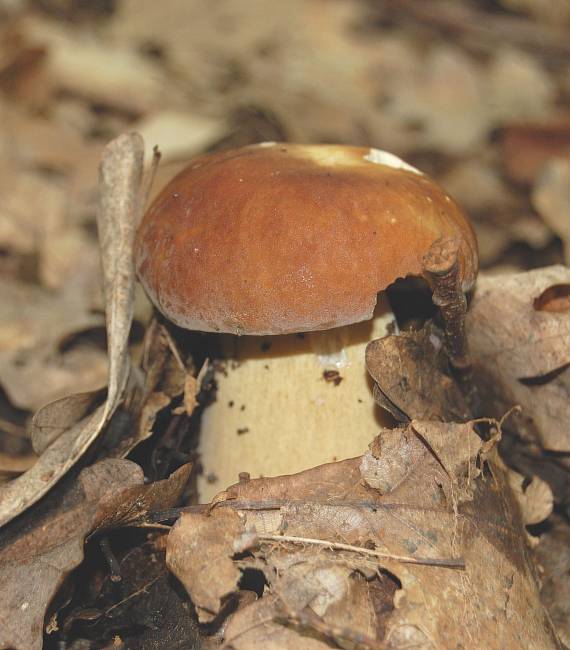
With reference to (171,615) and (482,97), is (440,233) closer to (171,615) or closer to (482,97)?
(171,615)

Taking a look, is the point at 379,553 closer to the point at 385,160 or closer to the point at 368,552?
the point at 368,552

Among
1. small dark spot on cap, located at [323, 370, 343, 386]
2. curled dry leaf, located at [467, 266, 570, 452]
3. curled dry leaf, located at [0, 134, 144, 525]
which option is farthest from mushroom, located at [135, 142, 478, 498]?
curled dry leaf, located at [467, 266, 570, 452]

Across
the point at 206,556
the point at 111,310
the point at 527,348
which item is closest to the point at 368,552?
the point at 206,556

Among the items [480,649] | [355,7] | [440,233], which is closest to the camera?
[480,649]

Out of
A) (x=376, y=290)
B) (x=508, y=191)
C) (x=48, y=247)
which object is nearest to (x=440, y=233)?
(x=376, y=290)

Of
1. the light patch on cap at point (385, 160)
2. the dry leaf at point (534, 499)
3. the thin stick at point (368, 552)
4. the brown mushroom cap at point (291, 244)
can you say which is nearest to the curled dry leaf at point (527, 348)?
the dry leaf at point (534, 499)

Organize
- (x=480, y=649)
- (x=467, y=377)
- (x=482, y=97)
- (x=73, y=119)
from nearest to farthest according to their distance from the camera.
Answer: (x=480, y=649), (x=467, y=377), (x=73, y=119), (x=482, y=97)
